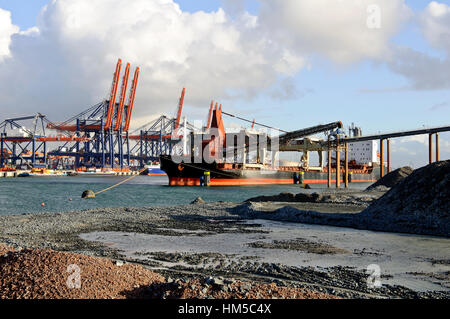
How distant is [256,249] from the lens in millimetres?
10805

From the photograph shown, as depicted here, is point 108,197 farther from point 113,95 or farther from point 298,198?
point 113,95

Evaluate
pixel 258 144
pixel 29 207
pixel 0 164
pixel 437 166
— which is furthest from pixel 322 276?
pixel 0 164

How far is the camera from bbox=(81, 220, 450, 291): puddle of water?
338 inches

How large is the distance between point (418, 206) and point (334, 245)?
212 inches

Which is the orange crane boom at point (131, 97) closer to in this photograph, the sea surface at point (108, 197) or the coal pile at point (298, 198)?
the sea surface at point (108, 197)

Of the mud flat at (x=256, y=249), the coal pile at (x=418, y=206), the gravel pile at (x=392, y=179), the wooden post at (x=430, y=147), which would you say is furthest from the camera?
the gravel pile at (x=392, y=179)

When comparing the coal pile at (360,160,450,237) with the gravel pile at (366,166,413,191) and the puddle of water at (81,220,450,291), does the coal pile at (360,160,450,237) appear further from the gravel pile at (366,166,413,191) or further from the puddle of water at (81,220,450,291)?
the gravel pile at (366,166,413,191)

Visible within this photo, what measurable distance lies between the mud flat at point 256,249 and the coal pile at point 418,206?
0.96 metres

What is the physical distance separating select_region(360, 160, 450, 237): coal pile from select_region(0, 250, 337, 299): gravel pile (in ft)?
31.3

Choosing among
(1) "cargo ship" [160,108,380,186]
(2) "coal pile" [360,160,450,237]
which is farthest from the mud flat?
(1) "cargo ship" [160,108,380,186]

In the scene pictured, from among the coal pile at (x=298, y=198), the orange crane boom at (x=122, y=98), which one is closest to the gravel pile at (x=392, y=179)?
the coal pile at (x=298, y=198)

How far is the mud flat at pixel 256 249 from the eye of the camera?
745 cm

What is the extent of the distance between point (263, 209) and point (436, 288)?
13.3 m
